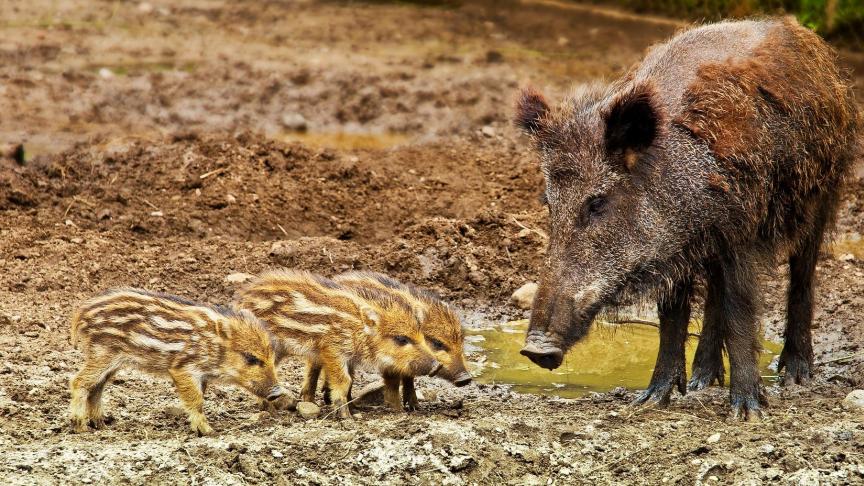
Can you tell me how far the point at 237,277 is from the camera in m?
8.21

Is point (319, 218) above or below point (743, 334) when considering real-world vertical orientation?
below

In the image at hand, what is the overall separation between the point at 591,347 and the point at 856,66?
6404 mm

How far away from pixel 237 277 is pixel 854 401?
400 centimetres

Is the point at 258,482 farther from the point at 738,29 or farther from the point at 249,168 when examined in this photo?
the point at 249,168

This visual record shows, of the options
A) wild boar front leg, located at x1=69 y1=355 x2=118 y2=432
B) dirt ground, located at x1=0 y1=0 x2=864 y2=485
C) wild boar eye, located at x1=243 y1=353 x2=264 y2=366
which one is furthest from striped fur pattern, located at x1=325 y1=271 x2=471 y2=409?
wild boar front leg, located at x1=69 y1=355 x2=118 y2=432

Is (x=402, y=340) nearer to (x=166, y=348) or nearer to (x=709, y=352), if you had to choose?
(x=166, y=348)

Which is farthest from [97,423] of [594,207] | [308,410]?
[594,207]

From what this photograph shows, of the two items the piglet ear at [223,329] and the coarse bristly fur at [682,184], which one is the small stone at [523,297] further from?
the piglet ear at [223,329]

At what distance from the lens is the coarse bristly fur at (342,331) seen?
6098mm

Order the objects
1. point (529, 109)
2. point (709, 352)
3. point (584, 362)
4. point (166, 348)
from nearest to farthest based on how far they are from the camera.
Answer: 1. point (166, 348)
2. point (529, 109)
3. point (709, 352)
4. point (584, 362)

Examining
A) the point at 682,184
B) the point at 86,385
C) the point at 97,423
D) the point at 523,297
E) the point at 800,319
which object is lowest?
the point at 97,423

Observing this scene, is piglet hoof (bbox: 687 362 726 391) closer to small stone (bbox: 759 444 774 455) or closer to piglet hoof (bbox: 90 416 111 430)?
small stone (bbox: 759 444 774 455)

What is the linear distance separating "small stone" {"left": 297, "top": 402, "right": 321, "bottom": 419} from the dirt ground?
0.04 metres

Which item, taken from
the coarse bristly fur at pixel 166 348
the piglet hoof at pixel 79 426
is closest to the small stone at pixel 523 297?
the coarse bristly fur at pixel 166 348
